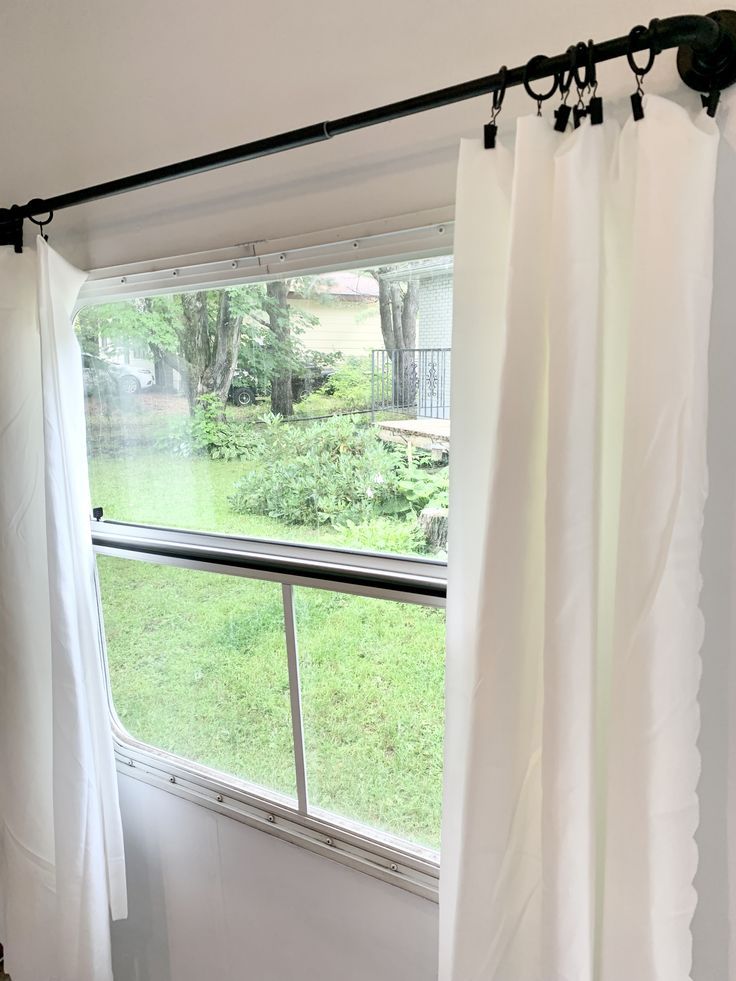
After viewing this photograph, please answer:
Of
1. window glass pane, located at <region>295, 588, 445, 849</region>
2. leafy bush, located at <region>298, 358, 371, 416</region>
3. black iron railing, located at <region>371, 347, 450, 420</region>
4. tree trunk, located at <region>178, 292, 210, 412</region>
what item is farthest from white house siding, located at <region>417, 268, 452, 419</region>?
tree trunk, located at <region>178, 292, 210, 412</region>

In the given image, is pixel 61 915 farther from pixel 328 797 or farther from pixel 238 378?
pixel 238 378

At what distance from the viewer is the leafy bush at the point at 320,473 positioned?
3.84 feet

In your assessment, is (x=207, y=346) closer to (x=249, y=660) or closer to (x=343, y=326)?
(x=343, y=326)

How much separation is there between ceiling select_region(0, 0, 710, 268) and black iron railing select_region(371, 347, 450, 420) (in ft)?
0.74

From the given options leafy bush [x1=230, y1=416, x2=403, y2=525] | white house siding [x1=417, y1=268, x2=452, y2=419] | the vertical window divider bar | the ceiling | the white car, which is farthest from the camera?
the white car

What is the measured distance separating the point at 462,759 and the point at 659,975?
317 mm

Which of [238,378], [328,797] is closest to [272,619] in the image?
[328,797]

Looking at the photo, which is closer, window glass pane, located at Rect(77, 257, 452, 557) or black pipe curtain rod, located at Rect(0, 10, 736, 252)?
black pipe curtain rod, located at Rect(0, 10, 736, 252)

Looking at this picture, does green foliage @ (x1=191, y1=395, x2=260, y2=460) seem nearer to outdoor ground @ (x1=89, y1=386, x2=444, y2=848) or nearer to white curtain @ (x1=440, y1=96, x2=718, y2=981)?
outdoor ground @ (x1=89, y1=386, x2=444, y2=848)

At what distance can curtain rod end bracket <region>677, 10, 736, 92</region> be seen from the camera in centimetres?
69

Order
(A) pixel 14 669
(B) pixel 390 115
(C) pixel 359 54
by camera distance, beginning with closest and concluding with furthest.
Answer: (B) pixel 390 115 → (C) pixel 359 54 → (A) pixel 14 669

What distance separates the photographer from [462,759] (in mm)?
917

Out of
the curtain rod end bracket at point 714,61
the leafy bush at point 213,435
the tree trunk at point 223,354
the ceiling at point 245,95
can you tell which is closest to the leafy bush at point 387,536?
the leafy bush at point 213,435

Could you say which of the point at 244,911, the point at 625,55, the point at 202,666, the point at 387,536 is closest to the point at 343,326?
the point at 387,536
